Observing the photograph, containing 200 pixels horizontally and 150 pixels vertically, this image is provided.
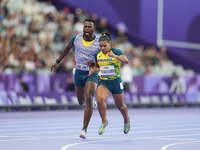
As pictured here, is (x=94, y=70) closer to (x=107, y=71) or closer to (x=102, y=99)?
(x=107, y=71)

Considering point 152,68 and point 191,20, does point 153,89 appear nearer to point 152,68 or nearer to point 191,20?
point 152,68

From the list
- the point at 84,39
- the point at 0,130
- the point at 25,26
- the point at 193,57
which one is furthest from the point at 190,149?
the point at 193,57

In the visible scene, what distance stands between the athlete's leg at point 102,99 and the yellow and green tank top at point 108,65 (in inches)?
9.0

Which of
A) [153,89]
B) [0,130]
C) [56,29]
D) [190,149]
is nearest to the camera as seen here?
[190,149]

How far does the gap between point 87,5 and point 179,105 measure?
6984mm

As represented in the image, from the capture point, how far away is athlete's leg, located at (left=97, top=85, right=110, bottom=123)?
1147 cm

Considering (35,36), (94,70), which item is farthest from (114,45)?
(94,70)

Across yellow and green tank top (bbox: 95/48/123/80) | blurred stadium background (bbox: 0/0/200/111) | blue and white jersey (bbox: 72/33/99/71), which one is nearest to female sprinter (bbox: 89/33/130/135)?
yellow and green tank top (bbox: 95/48/123/80)

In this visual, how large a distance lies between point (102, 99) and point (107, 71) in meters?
0.57

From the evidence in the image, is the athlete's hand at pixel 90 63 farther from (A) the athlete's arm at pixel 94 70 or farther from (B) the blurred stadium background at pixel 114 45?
(B) the blurred stadium background at pixel 114 45

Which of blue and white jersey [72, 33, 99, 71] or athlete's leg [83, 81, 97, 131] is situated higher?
blue and white jersey [72, 33, 99, 71]

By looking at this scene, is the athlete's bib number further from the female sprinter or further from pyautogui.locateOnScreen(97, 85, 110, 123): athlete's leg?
pyautogui.locateOnScreen(97, 85, 110, 123): athlete's leg

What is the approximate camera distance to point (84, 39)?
38.0 feet

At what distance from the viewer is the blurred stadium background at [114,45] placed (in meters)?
21.9
